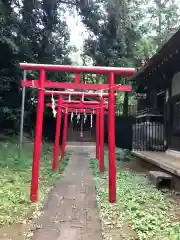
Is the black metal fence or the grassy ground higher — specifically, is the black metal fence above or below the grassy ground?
above

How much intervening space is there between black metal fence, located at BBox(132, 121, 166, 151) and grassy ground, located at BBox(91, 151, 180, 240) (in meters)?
4.43

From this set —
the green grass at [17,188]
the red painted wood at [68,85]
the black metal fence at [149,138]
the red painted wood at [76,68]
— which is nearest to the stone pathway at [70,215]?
the green grass at [17,188]

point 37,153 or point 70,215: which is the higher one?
point 37,153

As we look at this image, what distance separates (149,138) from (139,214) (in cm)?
692

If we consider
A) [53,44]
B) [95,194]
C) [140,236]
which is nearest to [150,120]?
[53,44]

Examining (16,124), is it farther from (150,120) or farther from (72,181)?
(72,181)

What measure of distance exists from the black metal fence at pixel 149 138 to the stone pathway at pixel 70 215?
14.1ft

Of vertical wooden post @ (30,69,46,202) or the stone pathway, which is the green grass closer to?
vertical wooden post @ (30,69,46,202)

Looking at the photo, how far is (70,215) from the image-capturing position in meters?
4.57

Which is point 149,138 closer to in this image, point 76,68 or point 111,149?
point 111,149

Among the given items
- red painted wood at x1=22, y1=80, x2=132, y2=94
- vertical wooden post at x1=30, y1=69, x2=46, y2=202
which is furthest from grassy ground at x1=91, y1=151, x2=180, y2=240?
red painted wood at x1=22, y1=80, x2=132, y2=94

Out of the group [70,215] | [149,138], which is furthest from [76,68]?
[149,138]

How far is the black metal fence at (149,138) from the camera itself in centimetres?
1090

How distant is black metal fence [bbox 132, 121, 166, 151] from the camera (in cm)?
1090
